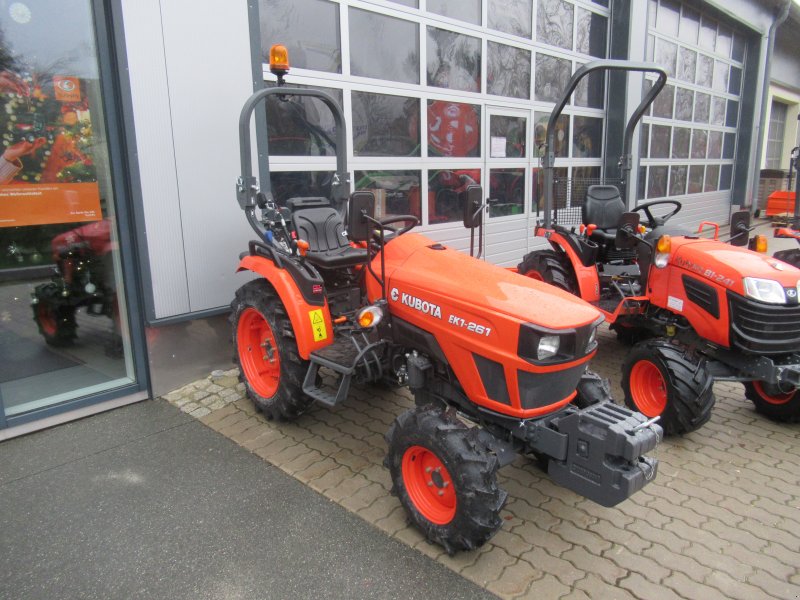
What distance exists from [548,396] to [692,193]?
11.3 metres

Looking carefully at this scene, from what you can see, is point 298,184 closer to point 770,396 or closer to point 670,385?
point 670,385

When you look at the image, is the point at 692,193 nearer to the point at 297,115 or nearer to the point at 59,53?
the point at 297,115

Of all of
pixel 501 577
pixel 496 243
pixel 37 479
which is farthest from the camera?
pixel 496 243

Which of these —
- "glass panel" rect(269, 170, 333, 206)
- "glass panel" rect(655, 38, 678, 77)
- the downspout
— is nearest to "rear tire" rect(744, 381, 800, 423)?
"glass panel" rect(269, 170, 333, 206)

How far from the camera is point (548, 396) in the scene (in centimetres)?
232

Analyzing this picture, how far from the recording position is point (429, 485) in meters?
2.46

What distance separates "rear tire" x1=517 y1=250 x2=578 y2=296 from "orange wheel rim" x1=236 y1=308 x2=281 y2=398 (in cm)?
230

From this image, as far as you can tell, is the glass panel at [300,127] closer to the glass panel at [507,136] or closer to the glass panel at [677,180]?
the glass panel at [507,136]

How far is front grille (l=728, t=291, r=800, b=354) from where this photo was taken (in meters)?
3.12

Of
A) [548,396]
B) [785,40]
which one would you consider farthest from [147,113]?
[785,40]

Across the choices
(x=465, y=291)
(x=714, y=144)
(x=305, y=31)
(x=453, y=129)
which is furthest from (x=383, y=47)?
(x=714, y=144)

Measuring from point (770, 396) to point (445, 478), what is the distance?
A: 2543mm

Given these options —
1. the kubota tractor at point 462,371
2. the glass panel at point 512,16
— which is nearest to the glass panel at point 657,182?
the glass panel at point 512,16

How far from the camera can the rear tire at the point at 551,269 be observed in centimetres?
467
